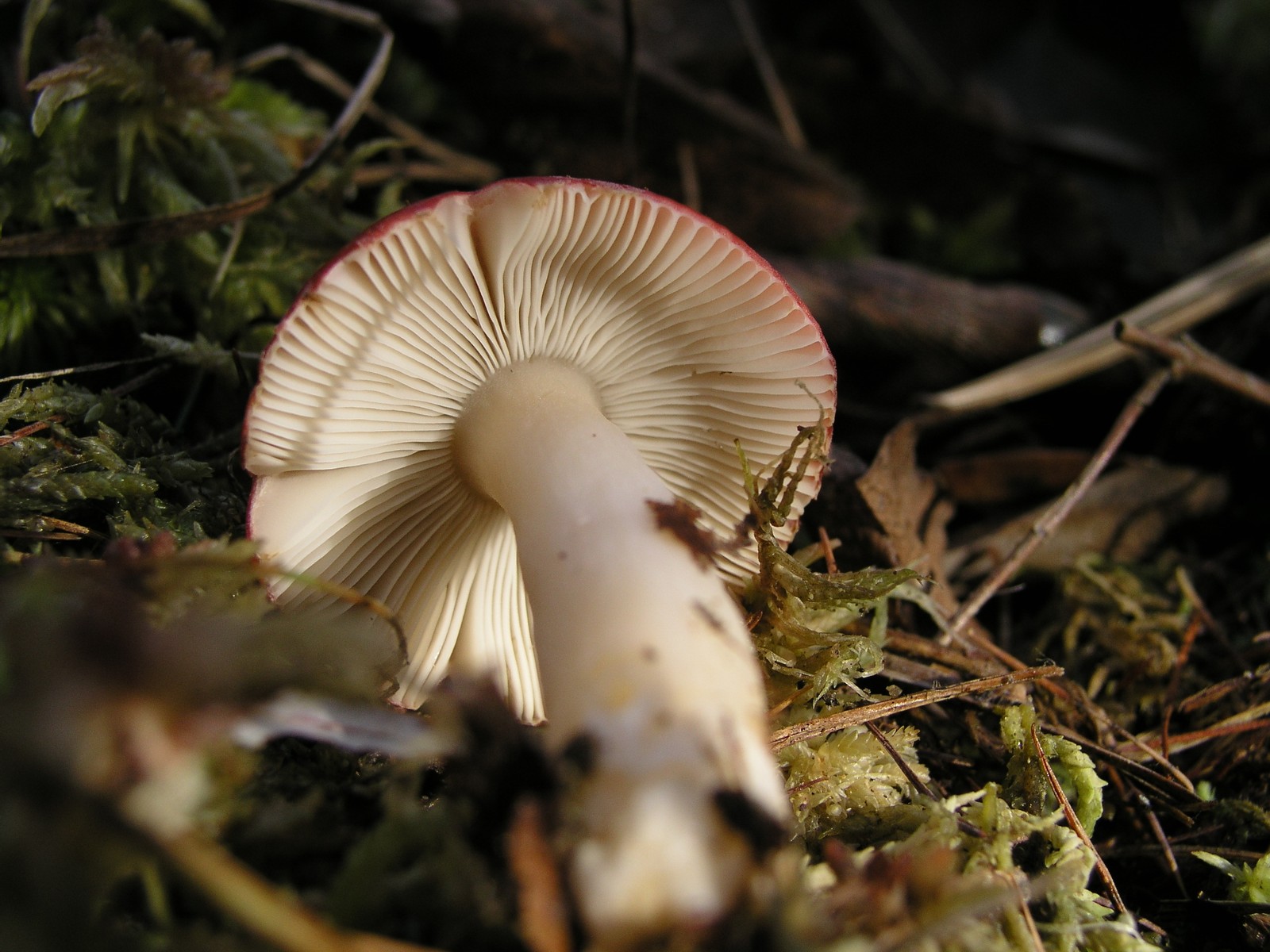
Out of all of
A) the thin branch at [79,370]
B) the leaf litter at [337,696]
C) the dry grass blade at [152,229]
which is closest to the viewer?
the leaf litter at [337,696]

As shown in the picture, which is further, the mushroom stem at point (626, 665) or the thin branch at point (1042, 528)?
the thin branch at point (1042, 528)

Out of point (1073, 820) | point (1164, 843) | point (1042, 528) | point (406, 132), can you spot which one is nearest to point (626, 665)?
point (1073, 820)

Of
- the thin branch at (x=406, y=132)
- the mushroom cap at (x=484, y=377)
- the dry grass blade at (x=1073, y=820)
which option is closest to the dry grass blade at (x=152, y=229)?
the thin branch at (x=406, y=132)

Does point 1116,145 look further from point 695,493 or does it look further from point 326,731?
point 326,731


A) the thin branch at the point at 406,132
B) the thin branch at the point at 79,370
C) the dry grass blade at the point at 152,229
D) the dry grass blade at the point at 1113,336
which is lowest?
the thin branch at the point at 79,370

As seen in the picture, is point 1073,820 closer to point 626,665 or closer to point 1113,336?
point 626,665

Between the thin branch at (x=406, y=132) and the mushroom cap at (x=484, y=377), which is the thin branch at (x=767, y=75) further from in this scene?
the mushroom cap at (x=484, y=377)

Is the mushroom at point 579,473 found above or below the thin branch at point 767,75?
below
